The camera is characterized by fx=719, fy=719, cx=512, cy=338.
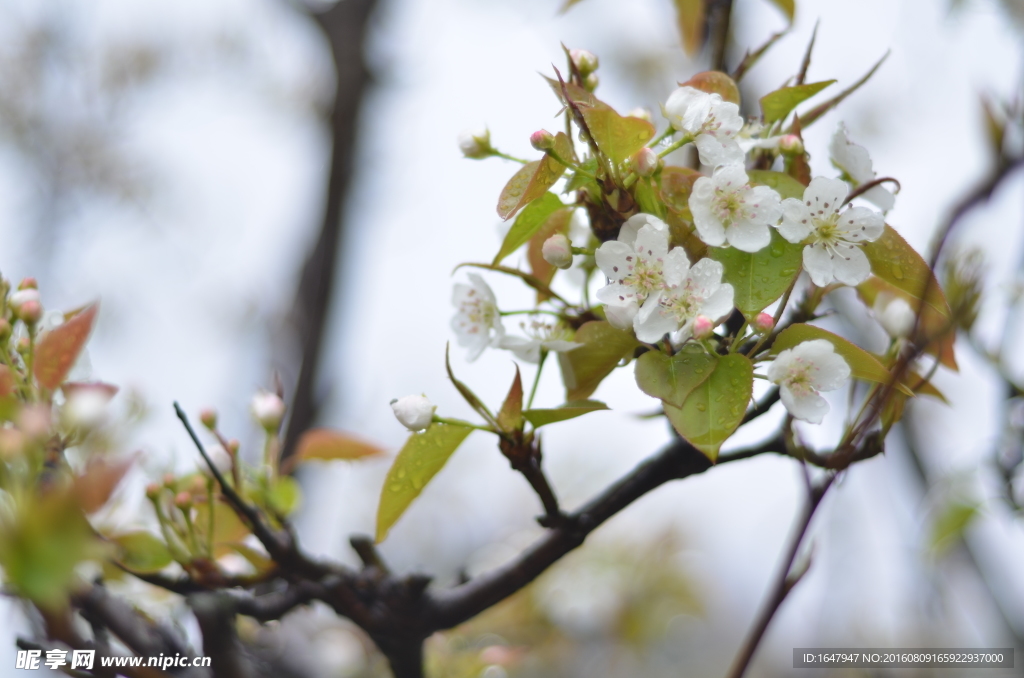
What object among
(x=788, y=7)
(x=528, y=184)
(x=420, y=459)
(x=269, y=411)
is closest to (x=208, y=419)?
(x=269, y=411)

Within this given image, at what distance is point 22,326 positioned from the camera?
26.5 inches

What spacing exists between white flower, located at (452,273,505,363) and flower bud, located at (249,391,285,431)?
224mm

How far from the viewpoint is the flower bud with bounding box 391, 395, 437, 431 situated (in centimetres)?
55

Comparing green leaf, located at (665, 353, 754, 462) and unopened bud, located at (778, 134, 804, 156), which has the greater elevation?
unopened bud, located at (778, 134, 804, 156)

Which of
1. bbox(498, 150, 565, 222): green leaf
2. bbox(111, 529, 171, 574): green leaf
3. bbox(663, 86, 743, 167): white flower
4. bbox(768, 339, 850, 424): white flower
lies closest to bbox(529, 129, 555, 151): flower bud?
bbox(498, 150, 565, 222): green leaf

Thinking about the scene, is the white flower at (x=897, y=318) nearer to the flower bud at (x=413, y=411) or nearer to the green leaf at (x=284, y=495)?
the flower bud at (x=413, y=411)

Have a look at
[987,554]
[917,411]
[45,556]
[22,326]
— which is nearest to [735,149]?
[45,556]

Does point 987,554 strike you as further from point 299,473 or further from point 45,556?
point 45,556

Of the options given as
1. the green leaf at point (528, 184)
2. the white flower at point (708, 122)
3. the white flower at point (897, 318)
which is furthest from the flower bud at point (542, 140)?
the white flower at point (897, 318)

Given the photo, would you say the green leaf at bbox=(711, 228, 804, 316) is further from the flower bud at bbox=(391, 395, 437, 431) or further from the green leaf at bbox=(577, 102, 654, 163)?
the flower bud at bbox=(391, 395, 437, 431)

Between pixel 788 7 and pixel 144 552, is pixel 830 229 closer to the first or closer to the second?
pixel 788 7

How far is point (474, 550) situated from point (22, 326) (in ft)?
6.71

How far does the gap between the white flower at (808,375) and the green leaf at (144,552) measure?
0.54 meters

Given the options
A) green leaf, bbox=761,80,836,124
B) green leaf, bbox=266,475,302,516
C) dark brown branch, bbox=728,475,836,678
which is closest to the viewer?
dark brown branch, bbox=728,475,836,678
